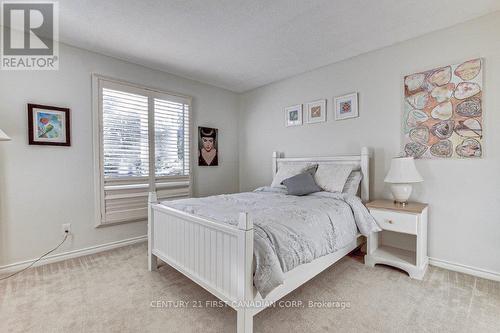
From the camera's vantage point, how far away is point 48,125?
2561 millimetres

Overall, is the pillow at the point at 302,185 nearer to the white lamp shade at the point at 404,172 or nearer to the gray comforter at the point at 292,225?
the gray comforter at the point at 292,225

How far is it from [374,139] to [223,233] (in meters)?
2.29

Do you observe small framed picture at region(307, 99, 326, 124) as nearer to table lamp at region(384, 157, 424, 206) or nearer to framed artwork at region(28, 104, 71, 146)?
table lamp at region(384, 157, 424, 206)

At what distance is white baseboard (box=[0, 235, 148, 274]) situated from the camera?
2.37m

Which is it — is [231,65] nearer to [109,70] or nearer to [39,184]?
[109,70]

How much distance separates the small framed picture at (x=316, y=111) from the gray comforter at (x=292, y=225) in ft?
4.07

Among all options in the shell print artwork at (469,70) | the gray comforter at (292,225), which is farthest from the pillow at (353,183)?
the shell print artwork at (469,70)

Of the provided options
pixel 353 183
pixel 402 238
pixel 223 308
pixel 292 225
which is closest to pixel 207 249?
pixel 223 308

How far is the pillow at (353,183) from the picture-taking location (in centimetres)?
270

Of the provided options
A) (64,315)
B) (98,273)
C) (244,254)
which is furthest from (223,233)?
(98,273)

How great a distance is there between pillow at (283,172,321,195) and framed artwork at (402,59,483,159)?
109 centimetres

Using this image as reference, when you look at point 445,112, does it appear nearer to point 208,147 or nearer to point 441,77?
point 441,77

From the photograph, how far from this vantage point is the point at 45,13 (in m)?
2.17

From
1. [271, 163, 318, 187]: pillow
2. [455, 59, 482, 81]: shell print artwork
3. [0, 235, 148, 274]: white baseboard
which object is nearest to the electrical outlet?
[0, 235, 148, 274]: white baseboard
